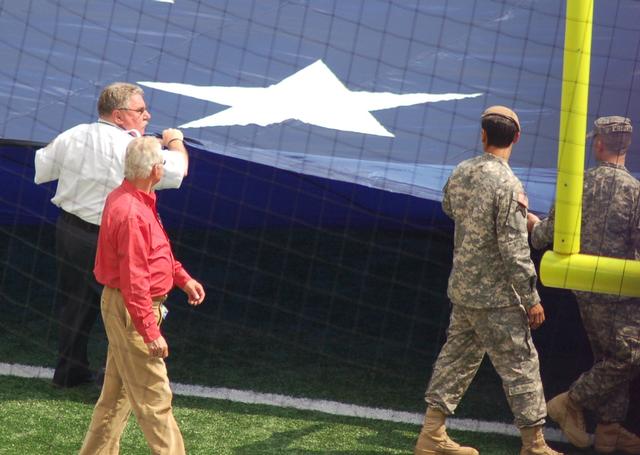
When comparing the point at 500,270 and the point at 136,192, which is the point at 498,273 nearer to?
the point at 500,270

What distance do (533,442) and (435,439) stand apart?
0.38 meters

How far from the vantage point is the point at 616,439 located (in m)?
4.80

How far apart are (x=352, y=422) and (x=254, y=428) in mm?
445

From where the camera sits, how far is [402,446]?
4797 mm

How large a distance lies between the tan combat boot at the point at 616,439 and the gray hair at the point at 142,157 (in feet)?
7.26

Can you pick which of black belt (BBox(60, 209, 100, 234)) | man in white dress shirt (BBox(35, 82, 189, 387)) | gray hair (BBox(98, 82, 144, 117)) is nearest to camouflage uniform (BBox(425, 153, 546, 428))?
man in white dress shirt (BBox(35, 82, 189, 387))

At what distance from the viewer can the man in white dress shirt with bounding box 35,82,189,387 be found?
4.74 meters

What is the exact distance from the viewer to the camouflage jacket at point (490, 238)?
4.25 metres

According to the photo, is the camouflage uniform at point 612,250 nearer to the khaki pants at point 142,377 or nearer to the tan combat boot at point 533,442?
the tan combat boot at point 533,442

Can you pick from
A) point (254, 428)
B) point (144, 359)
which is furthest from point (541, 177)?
point (144, 359)

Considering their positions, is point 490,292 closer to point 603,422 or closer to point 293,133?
point 603,422

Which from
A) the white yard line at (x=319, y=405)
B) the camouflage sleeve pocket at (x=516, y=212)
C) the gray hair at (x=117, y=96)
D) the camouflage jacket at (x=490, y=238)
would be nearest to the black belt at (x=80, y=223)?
the gray hair at (x=117, y=96)

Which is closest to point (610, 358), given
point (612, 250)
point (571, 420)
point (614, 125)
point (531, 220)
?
point (571, 420)

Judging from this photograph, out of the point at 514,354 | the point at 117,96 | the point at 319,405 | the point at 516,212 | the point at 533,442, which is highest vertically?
the point at 117,96
